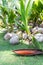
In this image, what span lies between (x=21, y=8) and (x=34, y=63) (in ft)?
3.68

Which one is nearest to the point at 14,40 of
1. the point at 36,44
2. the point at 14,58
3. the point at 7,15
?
the point at 36,44

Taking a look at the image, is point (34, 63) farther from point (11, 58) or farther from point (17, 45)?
point (17, 45)

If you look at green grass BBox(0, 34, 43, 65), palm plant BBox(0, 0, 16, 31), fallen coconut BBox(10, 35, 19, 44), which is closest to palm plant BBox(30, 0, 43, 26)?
palm plant BBox(0, 0, 16, 31)

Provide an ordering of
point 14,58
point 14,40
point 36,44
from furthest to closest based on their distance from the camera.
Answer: point 14,40, point 36,44, point 14,58

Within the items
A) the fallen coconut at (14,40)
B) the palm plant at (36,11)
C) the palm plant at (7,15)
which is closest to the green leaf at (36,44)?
the fallen coconut at (14,40)

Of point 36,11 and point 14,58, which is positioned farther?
point 36,11

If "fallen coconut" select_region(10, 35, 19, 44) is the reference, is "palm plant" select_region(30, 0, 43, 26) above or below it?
Answer: above

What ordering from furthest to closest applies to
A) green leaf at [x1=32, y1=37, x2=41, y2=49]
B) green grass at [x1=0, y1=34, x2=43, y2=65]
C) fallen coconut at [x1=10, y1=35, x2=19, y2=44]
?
1. fallen coconut at [x1=10, y1=35, x2=19, y2=44]
2. green leaf at [x1=32, y1=37, x2=41, y2=49]
3. green grass at [x1=0, y1=34, x2=43, y2=65]

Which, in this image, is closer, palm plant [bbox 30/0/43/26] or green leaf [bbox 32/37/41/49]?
green leaf [bbox 32/37/41/49]

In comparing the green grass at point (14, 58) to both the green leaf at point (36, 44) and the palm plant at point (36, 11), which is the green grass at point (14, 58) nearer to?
the green leaf at point (36, 44)

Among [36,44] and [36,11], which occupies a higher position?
[36,11]

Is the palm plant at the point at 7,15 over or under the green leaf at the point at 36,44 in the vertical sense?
over

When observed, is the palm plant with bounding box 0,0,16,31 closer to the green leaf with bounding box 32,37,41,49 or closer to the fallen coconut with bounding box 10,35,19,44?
the fallen coconut with bounding box 10,35,19,44

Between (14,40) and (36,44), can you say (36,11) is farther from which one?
(36,44)
